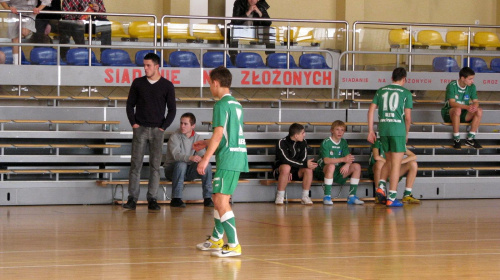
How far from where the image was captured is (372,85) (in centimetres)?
1458

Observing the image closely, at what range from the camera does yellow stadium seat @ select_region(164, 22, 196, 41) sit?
46.0 ft

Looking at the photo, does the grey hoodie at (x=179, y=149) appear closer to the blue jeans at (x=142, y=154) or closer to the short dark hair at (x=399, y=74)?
the blue jeans at (x=142, y=154)

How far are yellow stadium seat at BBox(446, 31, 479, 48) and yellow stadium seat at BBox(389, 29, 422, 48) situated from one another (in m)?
0.81

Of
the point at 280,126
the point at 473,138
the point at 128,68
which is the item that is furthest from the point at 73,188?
the point at 473,138

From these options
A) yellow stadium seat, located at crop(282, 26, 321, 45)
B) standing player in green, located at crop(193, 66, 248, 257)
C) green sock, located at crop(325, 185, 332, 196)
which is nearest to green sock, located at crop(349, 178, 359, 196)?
green sock, located at crop(325, 185, 332, 196)

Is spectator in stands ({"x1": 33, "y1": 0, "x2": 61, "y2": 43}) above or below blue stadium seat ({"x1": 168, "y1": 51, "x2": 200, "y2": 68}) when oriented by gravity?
above

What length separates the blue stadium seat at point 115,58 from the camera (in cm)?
1350

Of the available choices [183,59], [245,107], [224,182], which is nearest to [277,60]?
[245,107]

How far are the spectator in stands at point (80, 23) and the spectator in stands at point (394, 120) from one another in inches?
198

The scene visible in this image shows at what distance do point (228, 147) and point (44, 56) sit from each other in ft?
24.3

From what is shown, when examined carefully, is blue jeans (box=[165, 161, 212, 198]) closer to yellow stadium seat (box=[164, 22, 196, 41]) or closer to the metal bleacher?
the metal bleacher

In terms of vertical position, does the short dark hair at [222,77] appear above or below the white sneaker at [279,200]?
above

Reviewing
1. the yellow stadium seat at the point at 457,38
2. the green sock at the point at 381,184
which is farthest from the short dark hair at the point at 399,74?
the yellow stadium seat at the point at 457,38

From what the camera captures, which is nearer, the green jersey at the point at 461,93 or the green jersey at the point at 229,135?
the green jersey at the point at 229,135
